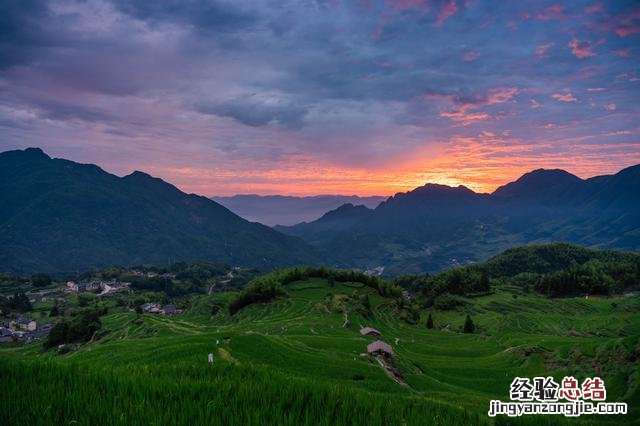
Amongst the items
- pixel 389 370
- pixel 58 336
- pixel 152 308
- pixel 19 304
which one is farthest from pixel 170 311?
pixel 389 370

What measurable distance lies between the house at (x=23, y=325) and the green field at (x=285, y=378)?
280ft

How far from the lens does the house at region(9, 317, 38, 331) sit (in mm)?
125750

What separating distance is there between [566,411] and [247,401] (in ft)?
23.8

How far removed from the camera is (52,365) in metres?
6.46

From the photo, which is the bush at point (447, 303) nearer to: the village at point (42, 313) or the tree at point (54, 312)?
the village at point (42, 313)

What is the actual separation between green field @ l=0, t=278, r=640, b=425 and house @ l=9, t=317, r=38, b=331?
3364 inches

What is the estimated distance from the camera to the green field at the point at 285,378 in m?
4.65

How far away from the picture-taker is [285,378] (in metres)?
6.80

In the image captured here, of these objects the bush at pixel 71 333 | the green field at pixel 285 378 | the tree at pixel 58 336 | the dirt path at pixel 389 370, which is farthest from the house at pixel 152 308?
the dirt path at pixel 389 370

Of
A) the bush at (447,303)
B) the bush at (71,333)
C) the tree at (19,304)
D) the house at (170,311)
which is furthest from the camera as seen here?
the tree at (19,304)

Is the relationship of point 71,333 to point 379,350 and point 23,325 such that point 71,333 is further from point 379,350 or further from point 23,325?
point 379,350

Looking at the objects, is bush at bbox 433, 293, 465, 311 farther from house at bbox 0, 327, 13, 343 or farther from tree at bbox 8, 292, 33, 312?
tree at bbox 8, 292, 33, 312

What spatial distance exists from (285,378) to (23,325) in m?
163

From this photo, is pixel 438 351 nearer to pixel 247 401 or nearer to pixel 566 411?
pixel 566 411
